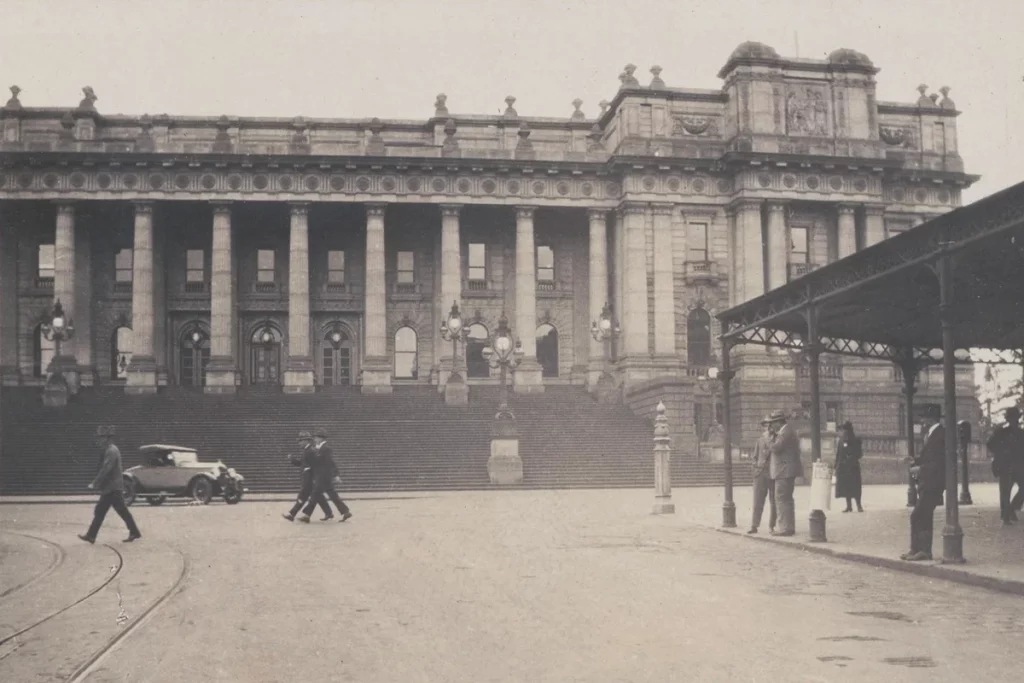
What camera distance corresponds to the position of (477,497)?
28641 millimetres

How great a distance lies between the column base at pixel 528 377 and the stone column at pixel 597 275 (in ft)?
8.01

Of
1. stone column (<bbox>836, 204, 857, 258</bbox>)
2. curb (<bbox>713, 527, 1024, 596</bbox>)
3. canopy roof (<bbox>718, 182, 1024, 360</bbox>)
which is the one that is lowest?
curb (<bbox>713, 527, 1024, 596</bbox>)


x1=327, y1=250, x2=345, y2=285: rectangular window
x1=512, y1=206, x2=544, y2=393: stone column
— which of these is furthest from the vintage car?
x1=327, y1=250, x2=345, y2=285: rectangular window

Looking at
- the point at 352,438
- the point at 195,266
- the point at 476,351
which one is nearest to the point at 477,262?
the point at 476,351

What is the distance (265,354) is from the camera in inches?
2047

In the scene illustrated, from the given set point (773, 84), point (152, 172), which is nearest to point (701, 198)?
point (773, 84)

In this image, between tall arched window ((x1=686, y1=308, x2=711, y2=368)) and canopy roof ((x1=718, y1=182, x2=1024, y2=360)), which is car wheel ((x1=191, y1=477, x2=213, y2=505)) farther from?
tall arched window ((x1=686, y1=308, x2=711, y2=368))

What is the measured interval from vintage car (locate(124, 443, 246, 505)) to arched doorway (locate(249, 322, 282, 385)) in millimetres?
23385

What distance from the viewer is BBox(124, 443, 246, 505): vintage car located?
2794 centimetres

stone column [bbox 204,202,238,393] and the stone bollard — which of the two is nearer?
the stone bollard

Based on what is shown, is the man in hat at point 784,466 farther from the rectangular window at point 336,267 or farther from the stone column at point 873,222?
the rectangular window at point 336,267

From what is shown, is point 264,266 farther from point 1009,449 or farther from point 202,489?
point 1009,449

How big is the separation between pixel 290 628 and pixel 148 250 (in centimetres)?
4084

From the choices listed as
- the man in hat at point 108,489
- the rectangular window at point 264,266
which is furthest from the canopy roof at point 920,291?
the rectangular window at point 264,266
